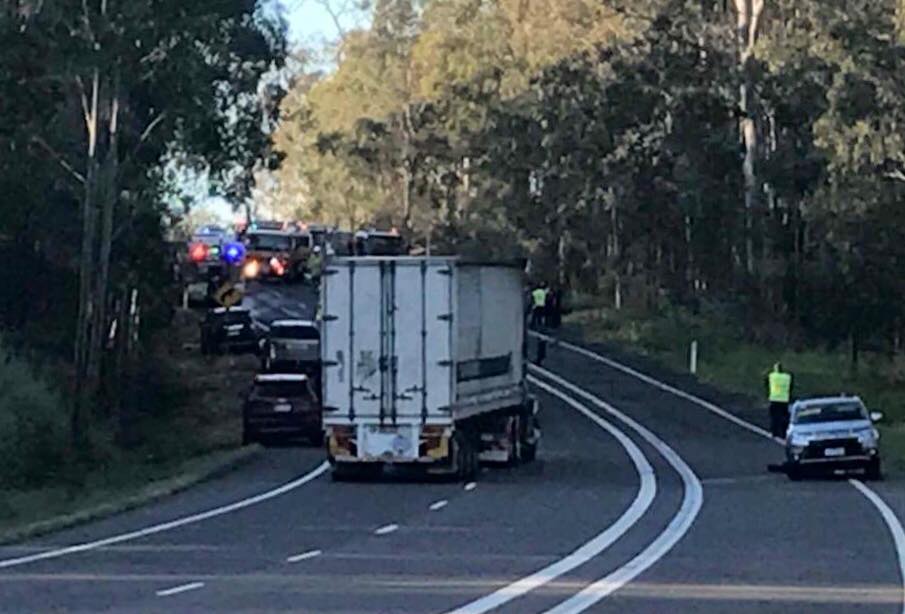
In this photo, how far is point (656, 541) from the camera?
85.7ft

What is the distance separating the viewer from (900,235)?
62.2 metres

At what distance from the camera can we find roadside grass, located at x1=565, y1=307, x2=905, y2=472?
58.8m

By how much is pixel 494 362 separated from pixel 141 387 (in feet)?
74.1

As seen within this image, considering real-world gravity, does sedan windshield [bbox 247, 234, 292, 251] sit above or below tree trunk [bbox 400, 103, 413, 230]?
below

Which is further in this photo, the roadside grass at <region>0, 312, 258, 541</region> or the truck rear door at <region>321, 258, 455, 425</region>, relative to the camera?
the truck rear door at <region>321, 258, 455, 425</region>

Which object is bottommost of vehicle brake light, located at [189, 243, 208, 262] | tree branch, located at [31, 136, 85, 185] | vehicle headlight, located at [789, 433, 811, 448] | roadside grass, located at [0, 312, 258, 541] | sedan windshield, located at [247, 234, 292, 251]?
roadside grass, located at [0, 312, 258, 541]

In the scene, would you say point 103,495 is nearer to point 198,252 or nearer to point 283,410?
point 283,410

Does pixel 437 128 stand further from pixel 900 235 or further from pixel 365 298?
pixel 365 298

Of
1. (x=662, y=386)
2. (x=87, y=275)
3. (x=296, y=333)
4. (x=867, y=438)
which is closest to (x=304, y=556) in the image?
(x=867, y=438)

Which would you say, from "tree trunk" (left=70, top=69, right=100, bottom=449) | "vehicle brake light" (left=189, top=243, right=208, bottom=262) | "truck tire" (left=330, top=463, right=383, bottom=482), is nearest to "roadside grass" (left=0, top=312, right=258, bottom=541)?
"tree trunk" (left=70, top=69, right=100, bottom=449)

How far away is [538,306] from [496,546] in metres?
51.3

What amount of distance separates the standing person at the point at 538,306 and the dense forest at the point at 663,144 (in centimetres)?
564

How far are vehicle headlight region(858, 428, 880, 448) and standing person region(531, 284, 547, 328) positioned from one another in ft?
118

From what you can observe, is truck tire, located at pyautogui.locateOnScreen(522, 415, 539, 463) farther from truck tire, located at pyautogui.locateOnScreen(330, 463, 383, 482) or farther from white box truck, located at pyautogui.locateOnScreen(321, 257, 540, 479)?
white box truck, located at pyautogui.locateOnScreen(321, 257, 540, 479)
